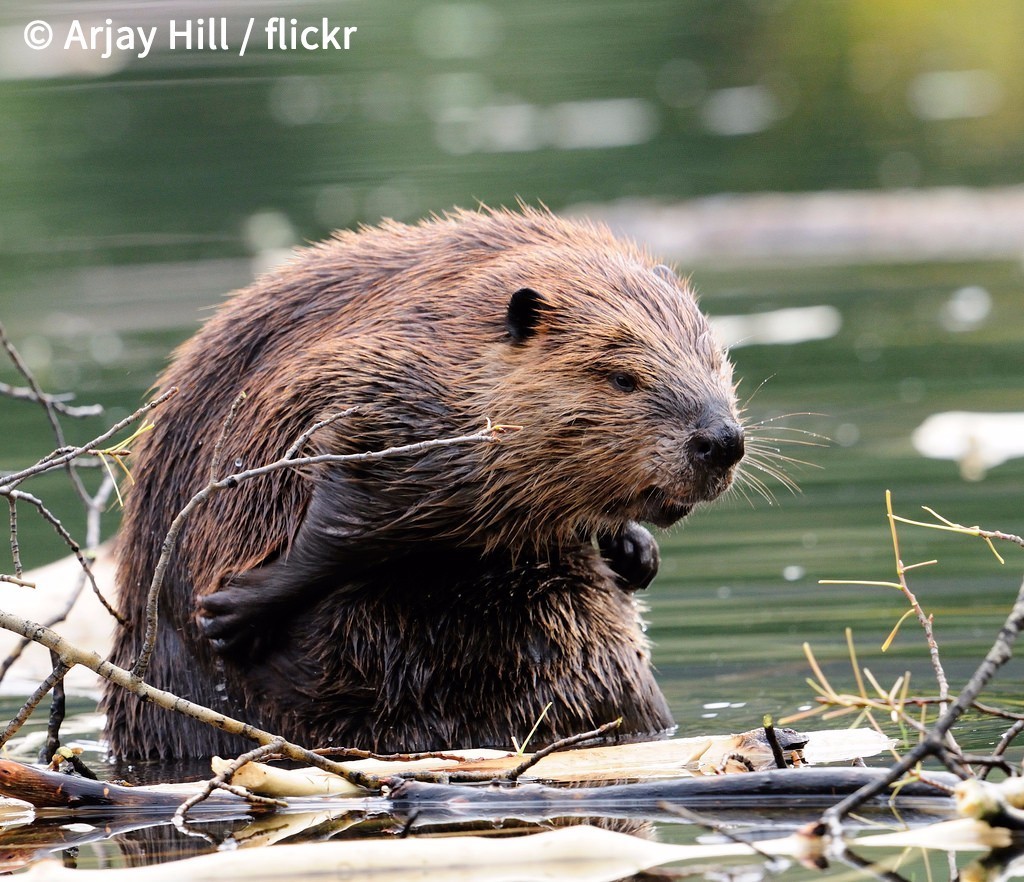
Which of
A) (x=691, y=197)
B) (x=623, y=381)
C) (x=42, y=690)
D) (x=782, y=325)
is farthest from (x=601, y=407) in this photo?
(x=691, y=197)

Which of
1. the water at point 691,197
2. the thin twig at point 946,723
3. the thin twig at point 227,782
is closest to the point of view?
the thin twig at point 946,723

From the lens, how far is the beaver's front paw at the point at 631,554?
4.92m

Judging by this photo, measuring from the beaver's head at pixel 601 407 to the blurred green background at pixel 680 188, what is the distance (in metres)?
0.79

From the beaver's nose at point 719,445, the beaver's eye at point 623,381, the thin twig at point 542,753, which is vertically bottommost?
the thin twig at point 542,753

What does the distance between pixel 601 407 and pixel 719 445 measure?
0.30 metres

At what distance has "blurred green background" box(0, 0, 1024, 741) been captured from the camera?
21.5ft

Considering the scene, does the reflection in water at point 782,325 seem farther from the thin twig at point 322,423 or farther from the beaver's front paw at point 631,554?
the thin twig at point 322,423

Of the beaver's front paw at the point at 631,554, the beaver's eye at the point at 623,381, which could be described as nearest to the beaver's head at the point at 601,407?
the beaver's eye at the point at 623,381

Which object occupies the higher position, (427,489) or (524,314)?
(524,314)

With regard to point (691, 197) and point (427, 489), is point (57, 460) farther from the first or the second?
point (691, 197)

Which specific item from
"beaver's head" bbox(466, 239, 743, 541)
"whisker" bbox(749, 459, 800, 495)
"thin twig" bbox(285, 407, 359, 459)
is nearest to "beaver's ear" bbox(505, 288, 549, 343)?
"beaver's head" bbox(466, 239, 743, 541)

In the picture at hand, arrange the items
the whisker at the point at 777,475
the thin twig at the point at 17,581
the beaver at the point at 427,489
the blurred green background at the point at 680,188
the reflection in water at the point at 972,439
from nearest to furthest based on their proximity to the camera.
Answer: the thin twig at the point at 17,581 → the beaver at the point at 427,489 → the whisker at the point at 777,475 → the blurred green background at the point at 680,188 → the reflection in water at the point at 972,439

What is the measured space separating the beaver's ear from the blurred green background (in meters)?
1.14

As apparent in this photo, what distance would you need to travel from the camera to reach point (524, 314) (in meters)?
4.47
